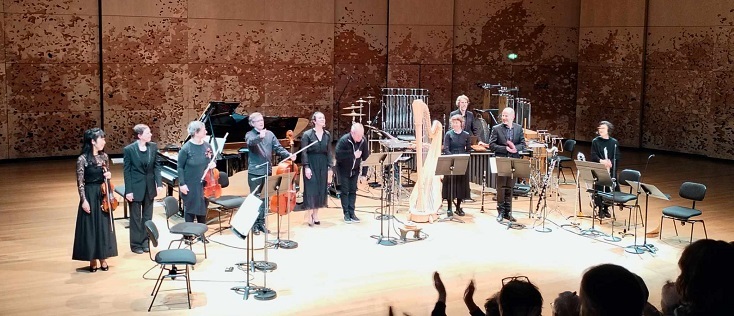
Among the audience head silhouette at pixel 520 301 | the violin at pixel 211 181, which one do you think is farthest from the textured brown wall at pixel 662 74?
the audience head silhouette at pixel 520 301

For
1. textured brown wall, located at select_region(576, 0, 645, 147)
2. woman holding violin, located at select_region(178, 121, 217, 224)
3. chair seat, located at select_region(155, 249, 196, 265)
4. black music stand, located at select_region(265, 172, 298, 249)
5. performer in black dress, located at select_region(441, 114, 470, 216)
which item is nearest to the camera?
chair seat, located at select_region(155, 249, 196, 265)

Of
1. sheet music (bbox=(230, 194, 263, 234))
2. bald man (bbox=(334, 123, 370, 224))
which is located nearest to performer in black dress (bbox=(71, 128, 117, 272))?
sheet music (bbox=(230, 194, 263, 234))

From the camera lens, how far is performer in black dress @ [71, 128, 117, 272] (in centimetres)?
825

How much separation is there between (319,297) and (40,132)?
10074 millimetres

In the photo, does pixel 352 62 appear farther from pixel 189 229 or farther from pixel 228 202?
pixel 189 229

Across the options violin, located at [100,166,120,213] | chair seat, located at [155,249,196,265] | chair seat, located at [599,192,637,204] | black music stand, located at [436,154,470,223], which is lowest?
chair seat, located at [155,249,196,265]

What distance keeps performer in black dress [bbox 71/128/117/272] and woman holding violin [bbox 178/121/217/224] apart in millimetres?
1060

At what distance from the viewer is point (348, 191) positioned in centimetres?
1099

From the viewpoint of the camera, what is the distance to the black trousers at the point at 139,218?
913 centimetres

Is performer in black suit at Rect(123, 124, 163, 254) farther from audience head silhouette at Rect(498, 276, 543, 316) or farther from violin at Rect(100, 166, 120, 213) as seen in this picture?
audience head silhouette at Rect(498, 276, 543, 316)

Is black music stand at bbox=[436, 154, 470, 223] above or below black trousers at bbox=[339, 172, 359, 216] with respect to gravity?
above

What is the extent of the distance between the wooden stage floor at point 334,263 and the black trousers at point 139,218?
172 mm

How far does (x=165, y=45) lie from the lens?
53.2ft

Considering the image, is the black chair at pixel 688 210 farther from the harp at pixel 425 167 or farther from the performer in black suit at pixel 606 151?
the harp at pixel 425 167
